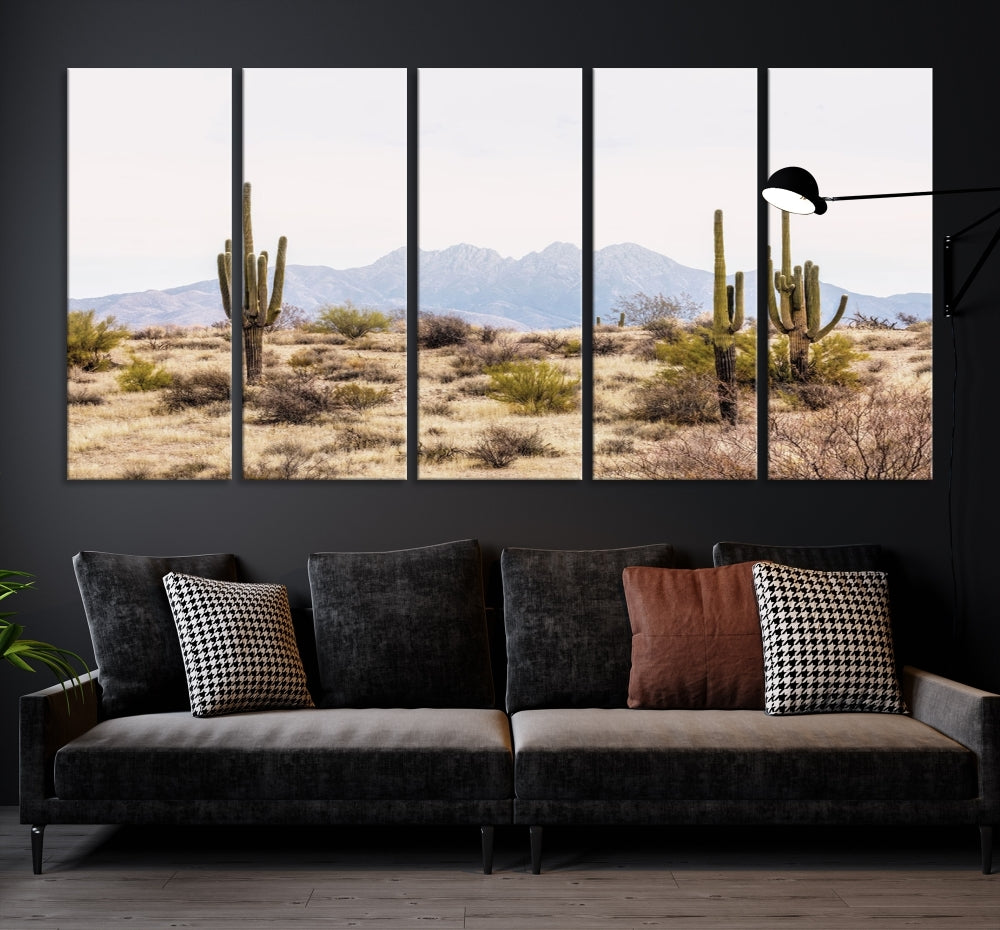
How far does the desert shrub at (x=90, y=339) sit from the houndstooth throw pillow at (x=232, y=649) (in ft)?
3.28

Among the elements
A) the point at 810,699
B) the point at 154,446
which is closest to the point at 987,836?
the point at 810,699

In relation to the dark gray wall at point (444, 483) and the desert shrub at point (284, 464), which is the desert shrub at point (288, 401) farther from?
the dark gray wall at point (444, 483)

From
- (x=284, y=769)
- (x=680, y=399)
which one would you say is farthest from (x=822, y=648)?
(x=284, y=769)

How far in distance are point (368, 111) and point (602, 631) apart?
223cm

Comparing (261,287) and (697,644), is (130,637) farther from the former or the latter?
(697,644)

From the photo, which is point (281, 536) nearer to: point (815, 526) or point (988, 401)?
point (815, 526)

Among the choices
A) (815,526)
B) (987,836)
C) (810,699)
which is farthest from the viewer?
(815,526)

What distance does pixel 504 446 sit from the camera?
4.00m

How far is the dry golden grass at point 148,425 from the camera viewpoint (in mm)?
3977

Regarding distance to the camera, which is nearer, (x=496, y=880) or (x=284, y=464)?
(x=496, y=880)

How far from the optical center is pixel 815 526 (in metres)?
3.98

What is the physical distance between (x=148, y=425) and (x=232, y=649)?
3.60 ft

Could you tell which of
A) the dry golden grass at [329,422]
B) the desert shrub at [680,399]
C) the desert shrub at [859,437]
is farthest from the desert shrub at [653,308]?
the dry golden grass at [329,422]

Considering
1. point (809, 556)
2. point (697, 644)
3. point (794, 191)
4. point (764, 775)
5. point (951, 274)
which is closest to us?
point (764, 775)
